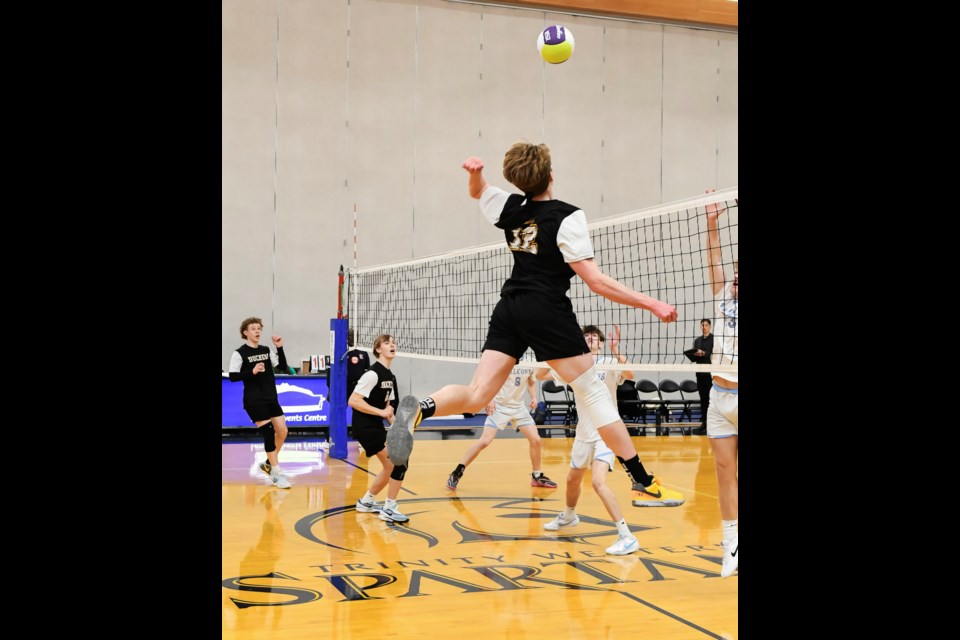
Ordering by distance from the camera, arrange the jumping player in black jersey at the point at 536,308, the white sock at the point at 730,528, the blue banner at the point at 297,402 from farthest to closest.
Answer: the blue banner at the point at 297,402 < the white sock at the point at 730,528 < the jumping player in black jersey at the point at 536,308

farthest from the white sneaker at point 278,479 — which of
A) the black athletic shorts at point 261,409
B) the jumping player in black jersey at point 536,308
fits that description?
the jumping player in black jersey at point 536,308

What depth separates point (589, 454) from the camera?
5676 mm

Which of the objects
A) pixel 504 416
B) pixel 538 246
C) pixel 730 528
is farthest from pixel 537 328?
pixel 504 416

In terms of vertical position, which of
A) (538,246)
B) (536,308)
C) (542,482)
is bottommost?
(542,482)

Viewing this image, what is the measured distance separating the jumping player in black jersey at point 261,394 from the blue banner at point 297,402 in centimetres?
412

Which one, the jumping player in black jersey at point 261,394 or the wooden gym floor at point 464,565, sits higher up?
the jumping player in black jersey at point 261,394

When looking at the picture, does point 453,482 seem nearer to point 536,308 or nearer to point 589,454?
point 589,454

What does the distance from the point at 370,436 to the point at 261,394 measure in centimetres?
153

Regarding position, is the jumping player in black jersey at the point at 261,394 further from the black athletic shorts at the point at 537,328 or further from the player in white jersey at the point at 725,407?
the player in white jersey at the point at 725,407

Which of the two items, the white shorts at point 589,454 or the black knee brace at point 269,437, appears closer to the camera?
the white shorts at point 589,454

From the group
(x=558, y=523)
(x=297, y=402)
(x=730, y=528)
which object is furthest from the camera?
(x=297, y=402)

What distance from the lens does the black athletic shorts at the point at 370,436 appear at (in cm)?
697
